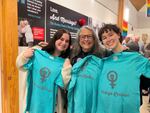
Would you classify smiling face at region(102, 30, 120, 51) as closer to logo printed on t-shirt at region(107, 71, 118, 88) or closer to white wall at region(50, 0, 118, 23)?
logo printed on t-shirt at region(107, 71, 118, 88)

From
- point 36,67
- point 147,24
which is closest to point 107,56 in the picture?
point 36,67

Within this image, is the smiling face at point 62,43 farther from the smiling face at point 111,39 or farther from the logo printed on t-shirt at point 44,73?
the smiling face at point 111,39

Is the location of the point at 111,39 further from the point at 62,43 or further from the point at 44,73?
the point at 44,73

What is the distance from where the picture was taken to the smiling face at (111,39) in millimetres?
1691

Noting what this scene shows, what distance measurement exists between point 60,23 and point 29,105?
1904 millimetres

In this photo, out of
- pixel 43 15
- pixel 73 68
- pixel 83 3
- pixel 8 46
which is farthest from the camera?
pixel 83 3

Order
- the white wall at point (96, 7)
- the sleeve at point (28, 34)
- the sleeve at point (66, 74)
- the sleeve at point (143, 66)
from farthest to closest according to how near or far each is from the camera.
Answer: the white wall at point (96, 7) → the sleeve at point (28, 34) → the sleeve at point (66, 74) → the sleeve at point (143, 66)

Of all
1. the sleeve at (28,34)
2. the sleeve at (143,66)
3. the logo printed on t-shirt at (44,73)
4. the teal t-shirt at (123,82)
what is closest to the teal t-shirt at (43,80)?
the logo printed on t-shirt at (44,73)

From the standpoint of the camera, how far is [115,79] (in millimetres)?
1648

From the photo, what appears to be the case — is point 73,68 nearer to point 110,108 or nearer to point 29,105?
point 110,108

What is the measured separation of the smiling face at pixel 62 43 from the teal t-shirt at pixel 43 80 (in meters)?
0.10

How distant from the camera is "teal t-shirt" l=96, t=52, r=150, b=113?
1613mm

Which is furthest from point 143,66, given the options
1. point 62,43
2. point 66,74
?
point 62,43

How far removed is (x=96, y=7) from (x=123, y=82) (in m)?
4.14
